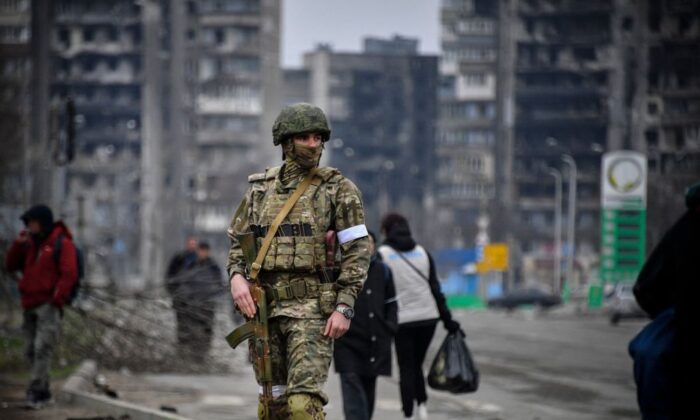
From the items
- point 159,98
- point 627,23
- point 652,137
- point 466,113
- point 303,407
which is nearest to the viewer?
point 303,407

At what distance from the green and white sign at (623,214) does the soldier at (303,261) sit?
3872 centimetres

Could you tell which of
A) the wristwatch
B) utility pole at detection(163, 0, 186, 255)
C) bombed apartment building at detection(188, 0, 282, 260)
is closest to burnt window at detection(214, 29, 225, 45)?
bombed apartment building at detection(188, 0, 282, 260)

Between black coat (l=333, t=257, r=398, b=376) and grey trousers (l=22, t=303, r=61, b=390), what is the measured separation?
9.56 feet

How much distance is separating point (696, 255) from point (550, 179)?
107m

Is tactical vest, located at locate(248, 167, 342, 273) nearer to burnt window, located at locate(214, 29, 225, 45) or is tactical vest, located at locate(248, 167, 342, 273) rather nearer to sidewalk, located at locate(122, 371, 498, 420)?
sidewalk, located at locate(122, 371, 498, 420)

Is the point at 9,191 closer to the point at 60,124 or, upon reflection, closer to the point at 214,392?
the point at 60,124

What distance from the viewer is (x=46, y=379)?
485 inches

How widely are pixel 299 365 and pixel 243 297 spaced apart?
0.42 m

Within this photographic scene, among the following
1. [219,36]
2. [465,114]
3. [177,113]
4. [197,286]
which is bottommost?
[197,286]

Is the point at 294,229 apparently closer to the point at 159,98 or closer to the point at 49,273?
the point at 49,273

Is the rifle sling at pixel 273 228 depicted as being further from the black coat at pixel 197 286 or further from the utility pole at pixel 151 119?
the utility pole at pixel 151 119

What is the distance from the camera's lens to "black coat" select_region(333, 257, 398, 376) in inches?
395

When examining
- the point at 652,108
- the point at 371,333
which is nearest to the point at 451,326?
the point at 371,333

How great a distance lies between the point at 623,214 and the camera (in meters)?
47.1
